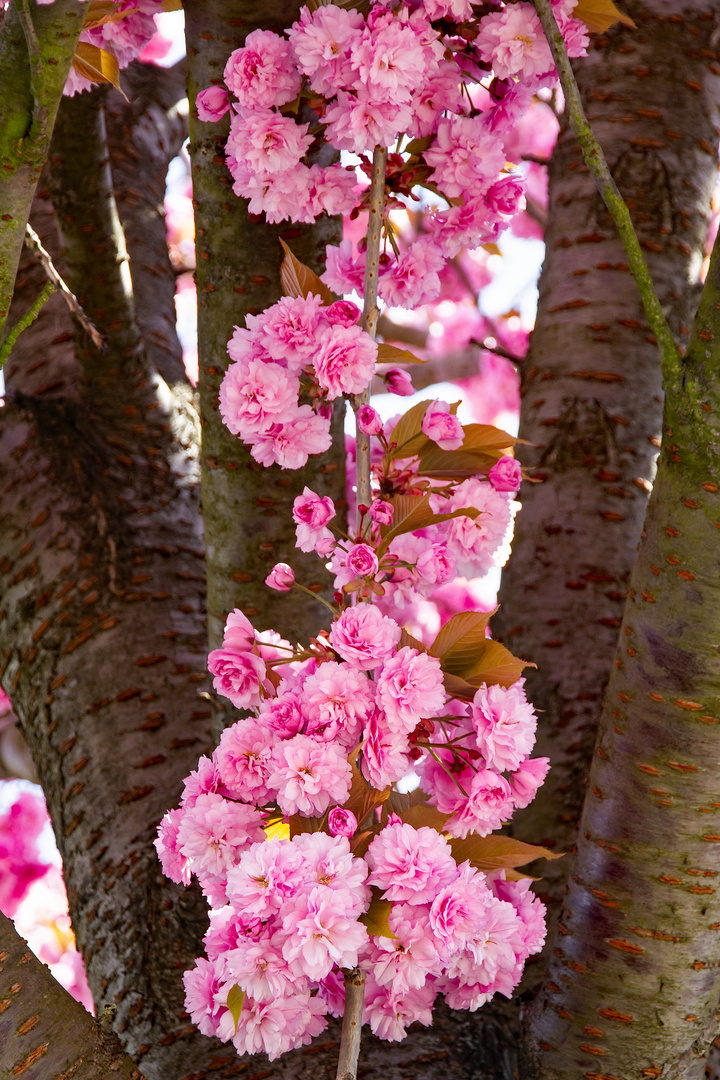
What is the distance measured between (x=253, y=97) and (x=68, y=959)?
6237 mm

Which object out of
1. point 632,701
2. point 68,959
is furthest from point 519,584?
point 68,959

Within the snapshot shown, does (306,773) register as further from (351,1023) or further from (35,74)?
(35,74)

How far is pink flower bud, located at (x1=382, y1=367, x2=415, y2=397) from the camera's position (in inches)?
43.2

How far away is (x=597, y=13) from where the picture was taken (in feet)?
3.73

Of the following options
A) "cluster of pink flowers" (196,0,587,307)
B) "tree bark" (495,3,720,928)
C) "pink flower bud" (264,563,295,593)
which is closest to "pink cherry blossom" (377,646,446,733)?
"pink flower bud" (264,563,295,593)

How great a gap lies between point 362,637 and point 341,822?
175 millimetres

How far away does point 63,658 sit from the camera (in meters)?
1.65

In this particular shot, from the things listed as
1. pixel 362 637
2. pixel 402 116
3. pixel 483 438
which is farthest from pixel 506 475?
pixel 402 116

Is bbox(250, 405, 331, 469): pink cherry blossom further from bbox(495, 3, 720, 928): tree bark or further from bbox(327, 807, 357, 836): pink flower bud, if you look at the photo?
bbox(495, 3, 720, 928): tree bark

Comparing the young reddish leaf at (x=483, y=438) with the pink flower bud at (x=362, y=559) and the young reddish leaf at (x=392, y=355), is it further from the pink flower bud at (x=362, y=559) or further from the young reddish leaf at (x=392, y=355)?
the pink flower bud at (x=362, y=559)

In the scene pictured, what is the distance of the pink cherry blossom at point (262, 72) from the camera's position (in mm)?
1024

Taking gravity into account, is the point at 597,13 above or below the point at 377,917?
above

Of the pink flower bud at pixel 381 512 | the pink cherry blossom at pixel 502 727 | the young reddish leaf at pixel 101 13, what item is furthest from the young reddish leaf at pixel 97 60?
the pink cherry blossom at pixel 502 727

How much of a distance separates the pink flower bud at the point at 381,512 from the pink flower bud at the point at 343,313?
19cm
